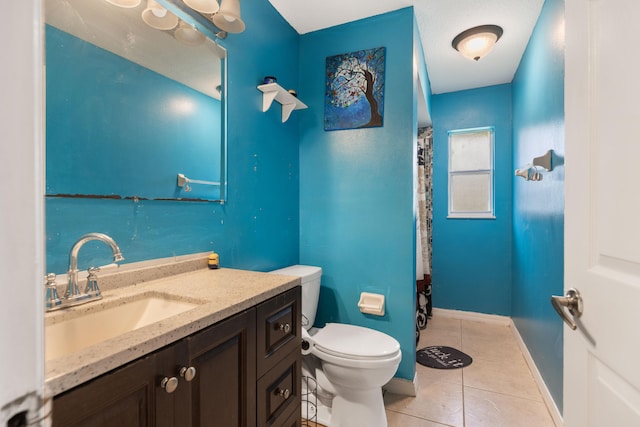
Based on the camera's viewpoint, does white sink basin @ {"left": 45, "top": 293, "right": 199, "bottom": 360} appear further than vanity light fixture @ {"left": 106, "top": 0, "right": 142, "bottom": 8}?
No

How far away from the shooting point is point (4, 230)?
0.27 m

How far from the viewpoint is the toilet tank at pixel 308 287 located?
1848mm

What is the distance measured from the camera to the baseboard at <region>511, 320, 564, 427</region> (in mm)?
1659

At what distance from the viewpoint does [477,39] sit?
221 centimetres

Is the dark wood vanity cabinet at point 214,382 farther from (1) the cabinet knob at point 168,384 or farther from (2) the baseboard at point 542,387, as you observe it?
(2) the baseboard at point 542,387

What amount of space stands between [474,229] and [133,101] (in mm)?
3285

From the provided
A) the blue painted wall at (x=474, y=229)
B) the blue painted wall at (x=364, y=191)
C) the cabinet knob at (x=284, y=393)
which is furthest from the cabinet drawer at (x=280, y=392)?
the blue painted wall at (x=474, y=229)

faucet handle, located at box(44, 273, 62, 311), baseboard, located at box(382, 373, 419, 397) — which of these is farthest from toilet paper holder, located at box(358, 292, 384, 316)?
faucet handle, located at box(44, 273, 62, 311)

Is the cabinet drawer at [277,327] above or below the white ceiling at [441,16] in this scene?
below

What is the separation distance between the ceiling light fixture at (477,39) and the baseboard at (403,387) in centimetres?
240

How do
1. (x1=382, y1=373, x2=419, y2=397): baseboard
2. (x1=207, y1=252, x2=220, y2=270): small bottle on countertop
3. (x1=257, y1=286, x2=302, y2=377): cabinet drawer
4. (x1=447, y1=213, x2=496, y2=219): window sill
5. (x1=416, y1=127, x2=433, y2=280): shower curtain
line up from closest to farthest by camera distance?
(x1=257, y1=286, x2=302, y2=377): cabinet drawer
(x1=207, y1=252, x2=220, y2=270): small bottle on countertop
(x1=382, y1=373, x2=419, y2=397): baseboard
(x1=416, y1=127, x2=433, y2=280): shower curtain
(x1=447, y1=213, x2=496, y2=219): window sill

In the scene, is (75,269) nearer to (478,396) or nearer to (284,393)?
(284,393)

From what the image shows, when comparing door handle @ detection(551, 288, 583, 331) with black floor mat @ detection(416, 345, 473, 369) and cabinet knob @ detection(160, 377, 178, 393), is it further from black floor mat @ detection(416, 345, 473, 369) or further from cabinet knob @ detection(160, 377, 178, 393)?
black floor mat @ detection(416, 345, 473, 369)

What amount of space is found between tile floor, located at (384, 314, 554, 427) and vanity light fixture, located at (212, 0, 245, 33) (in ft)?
7.29
